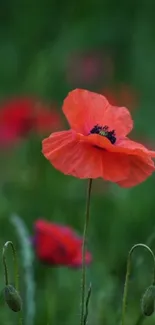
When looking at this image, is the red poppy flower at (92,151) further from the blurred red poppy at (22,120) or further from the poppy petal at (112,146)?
the blurred red poppy at (22,120)

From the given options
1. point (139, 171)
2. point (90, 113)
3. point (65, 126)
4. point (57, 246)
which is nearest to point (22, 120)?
point (65, 126)

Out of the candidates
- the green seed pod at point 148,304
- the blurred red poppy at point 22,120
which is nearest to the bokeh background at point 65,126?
the blurred red poppy at point 22,120

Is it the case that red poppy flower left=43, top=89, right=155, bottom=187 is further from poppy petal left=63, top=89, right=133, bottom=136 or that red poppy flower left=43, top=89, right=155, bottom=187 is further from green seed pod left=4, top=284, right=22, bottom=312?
green seed pod left=4, top=284, right=22, bottom=312

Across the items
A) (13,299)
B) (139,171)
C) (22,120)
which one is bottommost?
(13,299)

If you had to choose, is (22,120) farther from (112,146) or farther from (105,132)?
(112,146)

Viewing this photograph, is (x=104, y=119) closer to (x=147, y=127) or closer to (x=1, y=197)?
(x=1, y=197)

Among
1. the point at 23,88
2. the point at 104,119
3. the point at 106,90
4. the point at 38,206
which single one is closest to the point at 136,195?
the point at 38,206

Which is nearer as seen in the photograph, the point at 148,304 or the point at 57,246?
the point at 148,304

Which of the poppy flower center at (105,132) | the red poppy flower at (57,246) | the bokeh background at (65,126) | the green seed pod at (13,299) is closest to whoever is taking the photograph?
the green seed pod at (13,299)
